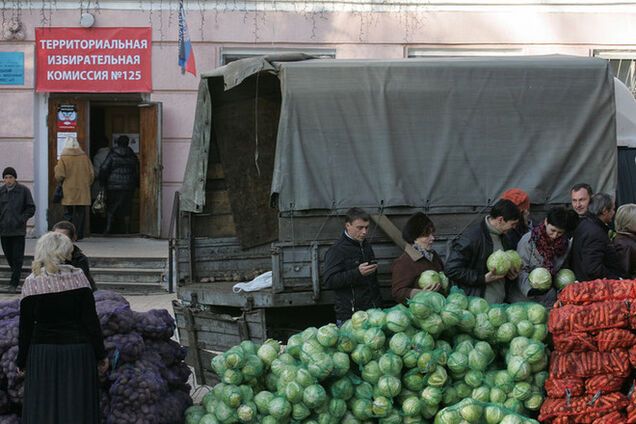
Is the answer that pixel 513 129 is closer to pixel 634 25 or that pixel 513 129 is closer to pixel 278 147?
pixel 278 147

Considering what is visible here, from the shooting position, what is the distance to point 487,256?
754cm

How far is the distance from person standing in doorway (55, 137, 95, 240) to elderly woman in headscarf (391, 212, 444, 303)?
8.94m

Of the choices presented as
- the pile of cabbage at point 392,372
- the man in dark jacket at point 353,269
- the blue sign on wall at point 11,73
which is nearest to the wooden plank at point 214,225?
the man in dark jacket at point 353,269

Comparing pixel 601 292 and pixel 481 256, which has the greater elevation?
pixel 481 256

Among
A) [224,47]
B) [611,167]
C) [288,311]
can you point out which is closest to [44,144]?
[224,47]

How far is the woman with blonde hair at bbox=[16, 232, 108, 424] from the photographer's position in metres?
5.88

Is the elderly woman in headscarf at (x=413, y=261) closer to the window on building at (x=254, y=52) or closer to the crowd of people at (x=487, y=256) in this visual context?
the crowd of people at (x=487, y=256)

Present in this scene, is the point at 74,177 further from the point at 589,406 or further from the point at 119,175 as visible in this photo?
the point at 589,406

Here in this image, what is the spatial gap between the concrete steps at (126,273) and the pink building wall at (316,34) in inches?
102

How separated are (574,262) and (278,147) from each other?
2.54m

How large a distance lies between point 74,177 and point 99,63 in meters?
2.07

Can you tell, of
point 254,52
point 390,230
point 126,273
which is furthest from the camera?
point 254,52

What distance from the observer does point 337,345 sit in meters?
6.55

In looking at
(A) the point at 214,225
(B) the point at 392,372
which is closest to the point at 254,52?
(A) the point at 214,225
